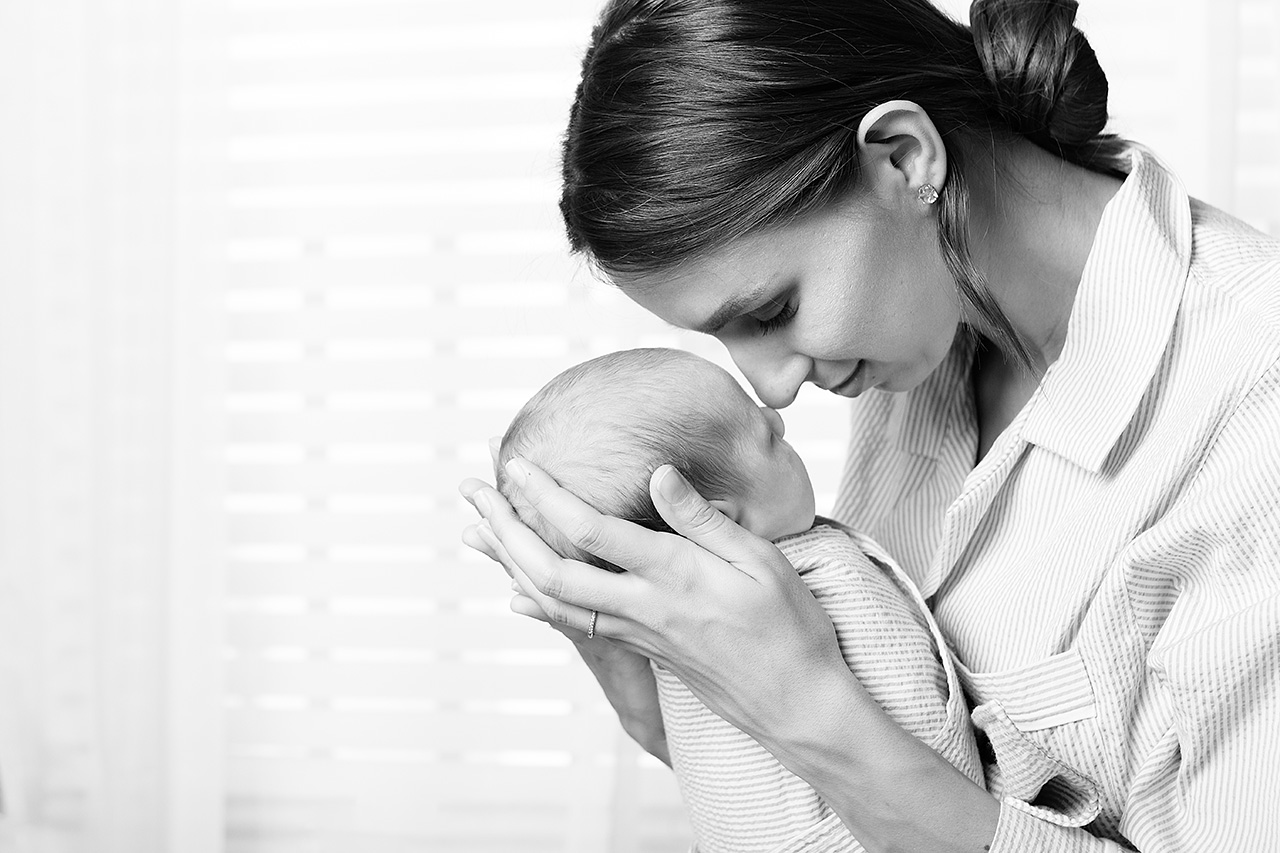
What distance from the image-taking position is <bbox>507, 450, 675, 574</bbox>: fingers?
3.60 ft

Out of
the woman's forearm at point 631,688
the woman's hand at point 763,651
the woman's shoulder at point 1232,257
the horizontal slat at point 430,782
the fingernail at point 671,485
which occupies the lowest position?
the horizontal slat at point 430,782

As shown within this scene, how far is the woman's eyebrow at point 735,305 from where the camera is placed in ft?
3.79

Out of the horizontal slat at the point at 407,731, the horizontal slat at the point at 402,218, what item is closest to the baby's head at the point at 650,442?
the horizontal slat at the point at 402,218

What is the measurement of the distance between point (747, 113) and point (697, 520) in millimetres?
406

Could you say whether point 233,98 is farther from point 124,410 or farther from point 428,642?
point 428,642

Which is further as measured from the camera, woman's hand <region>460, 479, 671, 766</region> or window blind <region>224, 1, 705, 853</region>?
window blind <region>224, 1, 705, 853</region>

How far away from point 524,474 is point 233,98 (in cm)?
137

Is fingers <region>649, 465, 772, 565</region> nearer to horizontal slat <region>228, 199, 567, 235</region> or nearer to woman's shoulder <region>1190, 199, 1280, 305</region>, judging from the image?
woman's shoulder <region>1190, 199, 1280, 305</region>

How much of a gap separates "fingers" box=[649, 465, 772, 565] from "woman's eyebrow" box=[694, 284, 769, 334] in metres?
0.18

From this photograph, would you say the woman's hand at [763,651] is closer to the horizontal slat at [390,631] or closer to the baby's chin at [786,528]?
the baby's chin at [786,528]

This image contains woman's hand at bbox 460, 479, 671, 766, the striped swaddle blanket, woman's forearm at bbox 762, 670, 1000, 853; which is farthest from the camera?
woman's hand at bbox 460, 479, 671, 766

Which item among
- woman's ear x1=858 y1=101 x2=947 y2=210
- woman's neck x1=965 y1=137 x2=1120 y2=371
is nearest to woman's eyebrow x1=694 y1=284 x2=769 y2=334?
woman's ear x1=858 y1=101 x2=947 y2=210

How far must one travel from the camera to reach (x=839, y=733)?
1.07 metres

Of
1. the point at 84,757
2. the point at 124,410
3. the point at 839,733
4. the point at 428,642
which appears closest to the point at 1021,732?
the point at 839,733
